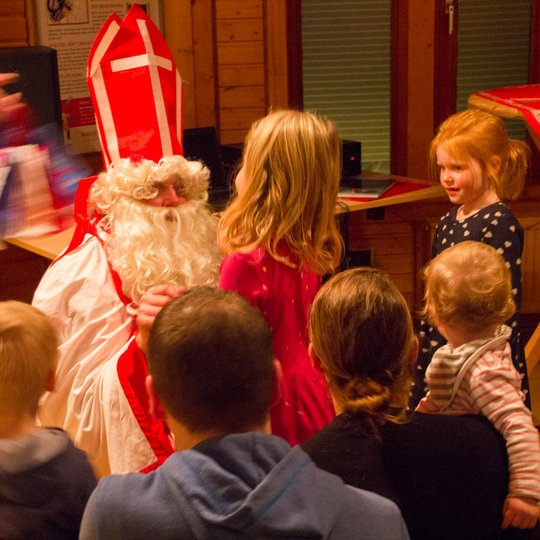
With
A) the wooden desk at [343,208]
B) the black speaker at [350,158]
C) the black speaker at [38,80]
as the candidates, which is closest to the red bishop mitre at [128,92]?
the wooden desk at [343,208]

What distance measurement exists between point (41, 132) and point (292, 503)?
2.48 meters

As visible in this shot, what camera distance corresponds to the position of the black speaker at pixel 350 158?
4293mm

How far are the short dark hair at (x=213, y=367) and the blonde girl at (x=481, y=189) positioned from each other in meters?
1.63

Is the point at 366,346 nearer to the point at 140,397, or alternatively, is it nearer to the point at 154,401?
the point at 154,401

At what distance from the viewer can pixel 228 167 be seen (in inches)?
163

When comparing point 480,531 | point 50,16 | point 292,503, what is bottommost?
point 480,531

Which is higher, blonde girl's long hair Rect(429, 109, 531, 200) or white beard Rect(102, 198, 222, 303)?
blonde girl's long hair Rect(429, 109, 531, 200)

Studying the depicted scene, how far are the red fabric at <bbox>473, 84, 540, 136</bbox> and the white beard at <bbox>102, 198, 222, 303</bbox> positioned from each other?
141 cm

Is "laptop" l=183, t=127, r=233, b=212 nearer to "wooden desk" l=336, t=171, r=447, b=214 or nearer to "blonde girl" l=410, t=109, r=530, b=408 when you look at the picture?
"wooden desk" l=336, t=171, r=447, b=214

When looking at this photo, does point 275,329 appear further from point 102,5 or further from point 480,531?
point 102,5

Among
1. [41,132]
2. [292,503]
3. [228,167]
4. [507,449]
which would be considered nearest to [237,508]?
[292,503]

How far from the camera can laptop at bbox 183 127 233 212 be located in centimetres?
394

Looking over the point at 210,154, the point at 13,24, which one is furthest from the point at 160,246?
the point at 13,24

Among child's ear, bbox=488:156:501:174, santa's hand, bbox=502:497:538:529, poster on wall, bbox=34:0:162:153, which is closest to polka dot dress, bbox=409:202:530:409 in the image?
child's ear, bbox=488:156:501:174
